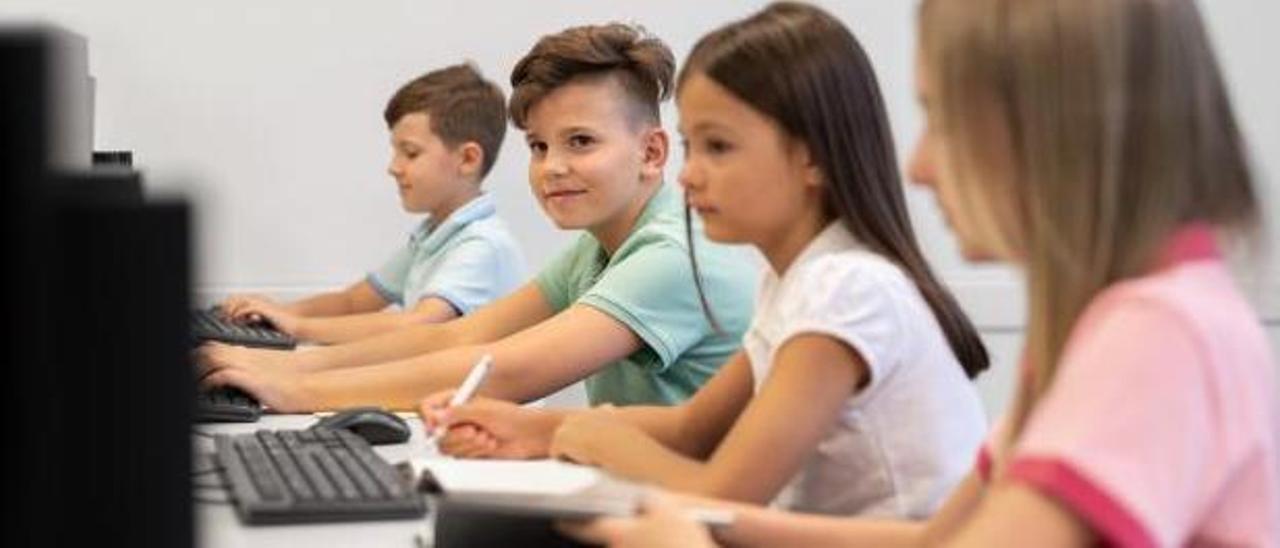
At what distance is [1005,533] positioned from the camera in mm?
771

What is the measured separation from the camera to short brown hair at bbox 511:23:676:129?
1.89 m

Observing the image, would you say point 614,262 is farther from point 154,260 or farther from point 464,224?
point 154,260

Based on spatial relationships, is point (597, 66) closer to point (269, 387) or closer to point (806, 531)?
point (269, 387)

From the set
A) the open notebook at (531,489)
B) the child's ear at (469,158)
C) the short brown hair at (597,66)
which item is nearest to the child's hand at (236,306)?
the child's ear at (469,158)

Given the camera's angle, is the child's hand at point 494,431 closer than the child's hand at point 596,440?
No

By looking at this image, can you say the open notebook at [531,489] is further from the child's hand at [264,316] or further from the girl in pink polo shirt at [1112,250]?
the child's hand at [264,316]

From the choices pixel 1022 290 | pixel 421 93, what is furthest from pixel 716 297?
pixel 421 93

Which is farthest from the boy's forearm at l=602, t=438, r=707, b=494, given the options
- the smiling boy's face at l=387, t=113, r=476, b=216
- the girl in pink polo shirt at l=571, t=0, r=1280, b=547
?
the smiling boy's face at l=387, t=113, r=476, b=216

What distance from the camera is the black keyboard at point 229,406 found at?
1.63m

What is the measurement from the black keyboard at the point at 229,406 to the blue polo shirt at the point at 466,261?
0.80 meters

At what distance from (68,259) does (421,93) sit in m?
2.40

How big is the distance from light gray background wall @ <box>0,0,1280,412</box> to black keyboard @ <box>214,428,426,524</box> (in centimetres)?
159

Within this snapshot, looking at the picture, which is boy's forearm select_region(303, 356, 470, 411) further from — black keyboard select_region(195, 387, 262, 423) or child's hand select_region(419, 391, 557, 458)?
child's hand select_region(419, 391, 557, 458)

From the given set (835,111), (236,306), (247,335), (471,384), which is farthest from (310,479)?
(236,306)
